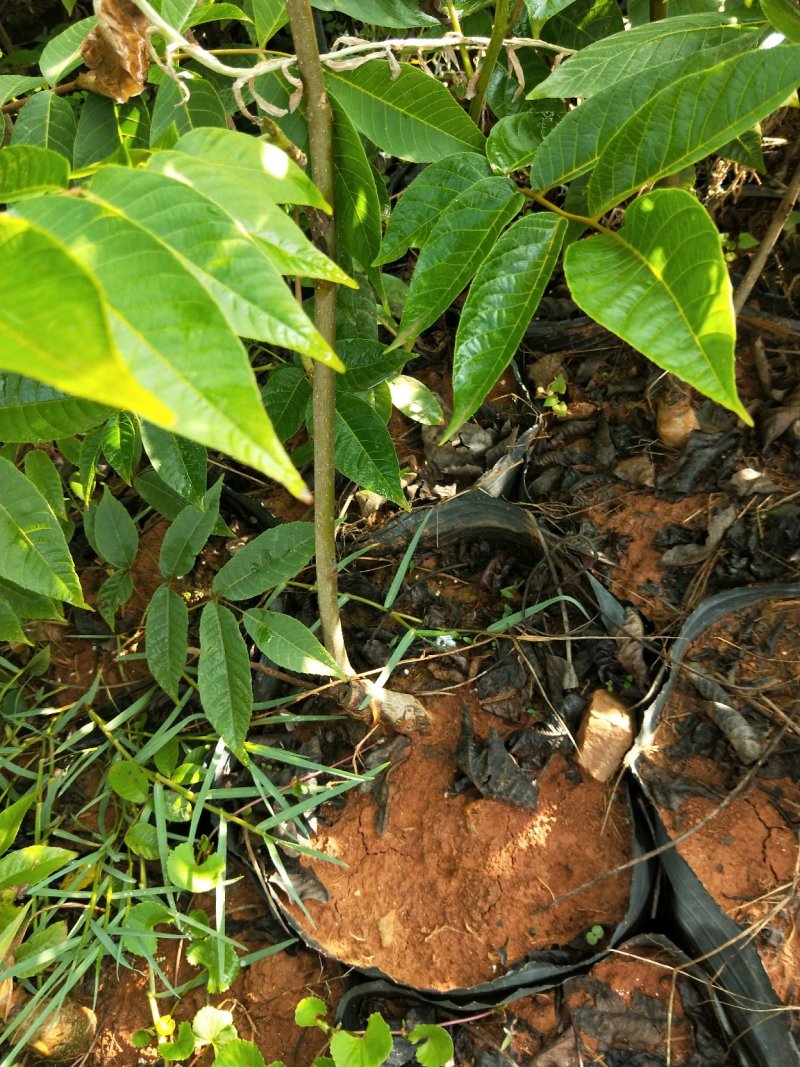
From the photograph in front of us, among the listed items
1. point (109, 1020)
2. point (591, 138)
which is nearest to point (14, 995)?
point (109, 1020)

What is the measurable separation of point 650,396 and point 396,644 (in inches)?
34.6

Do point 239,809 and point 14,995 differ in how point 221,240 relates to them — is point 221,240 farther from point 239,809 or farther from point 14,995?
point 14,995

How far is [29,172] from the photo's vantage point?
1.62ft

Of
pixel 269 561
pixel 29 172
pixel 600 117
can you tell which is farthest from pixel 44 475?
pixel 600 117

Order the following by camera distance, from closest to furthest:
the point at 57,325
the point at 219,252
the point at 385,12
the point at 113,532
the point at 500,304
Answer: the point at 57,325 → the point at 219,252 → the point at 500,304 → the point at 385,12 → the point at 113,532

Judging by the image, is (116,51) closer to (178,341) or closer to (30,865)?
(178,341)

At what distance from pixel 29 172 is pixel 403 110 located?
1.56 ft

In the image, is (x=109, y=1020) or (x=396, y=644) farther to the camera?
(x=396, y=644)

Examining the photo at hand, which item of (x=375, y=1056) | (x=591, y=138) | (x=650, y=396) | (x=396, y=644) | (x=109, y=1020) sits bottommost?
(x=109, y=1020)

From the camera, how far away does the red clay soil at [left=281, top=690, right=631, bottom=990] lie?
131cm

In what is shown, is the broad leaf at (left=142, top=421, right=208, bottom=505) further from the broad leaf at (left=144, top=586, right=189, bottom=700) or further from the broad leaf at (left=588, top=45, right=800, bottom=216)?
the broad leaf at (left=588, top=45, right=800, bottom=216)

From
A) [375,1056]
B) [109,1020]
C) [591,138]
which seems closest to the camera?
[591,138]

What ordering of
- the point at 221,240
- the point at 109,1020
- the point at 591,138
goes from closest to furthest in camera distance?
the point at 221,240, the point at 591,138, the point at 109,1020

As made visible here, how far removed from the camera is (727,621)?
59.1 inches
